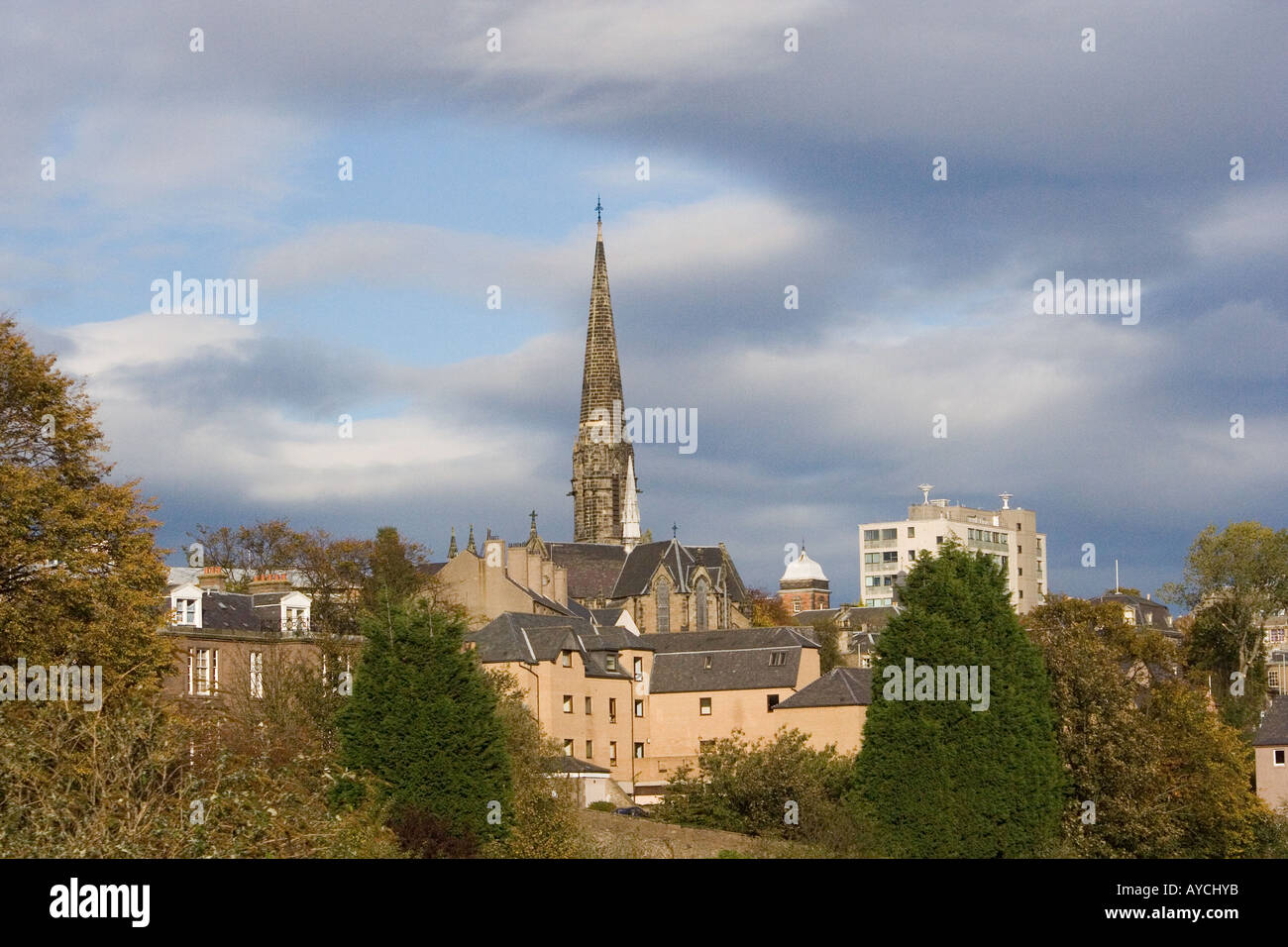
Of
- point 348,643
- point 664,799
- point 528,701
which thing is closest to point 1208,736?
point 664,799

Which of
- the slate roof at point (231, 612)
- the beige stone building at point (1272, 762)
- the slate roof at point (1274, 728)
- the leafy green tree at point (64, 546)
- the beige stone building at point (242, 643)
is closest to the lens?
the leafy green tree at point (64, 546)

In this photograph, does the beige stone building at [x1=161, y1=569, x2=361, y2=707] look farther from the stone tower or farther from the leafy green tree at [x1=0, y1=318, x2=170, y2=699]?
the stone tower

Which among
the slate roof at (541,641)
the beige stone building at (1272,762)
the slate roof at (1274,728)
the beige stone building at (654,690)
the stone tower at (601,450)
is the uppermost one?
the stone tower at (601,450)

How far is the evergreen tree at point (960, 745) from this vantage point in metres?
55.7

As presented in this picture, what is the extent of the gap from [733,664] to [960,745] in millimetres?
34805

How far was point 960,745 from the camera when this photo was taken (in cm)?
5659

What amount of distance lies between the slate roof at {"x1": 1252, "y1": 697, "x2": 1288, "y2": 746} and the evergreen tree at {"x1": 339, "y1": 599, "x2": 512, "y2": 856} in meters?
60.2

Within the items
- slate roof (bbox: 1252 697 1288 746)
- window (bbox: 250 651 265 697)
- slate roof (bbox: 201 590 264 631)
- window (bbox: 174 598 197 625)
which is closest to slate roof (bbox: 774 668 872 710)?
slate roof (bbox: 1252 697 1288 746)

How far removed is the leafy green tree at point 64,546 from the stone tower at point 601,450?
120643 mm

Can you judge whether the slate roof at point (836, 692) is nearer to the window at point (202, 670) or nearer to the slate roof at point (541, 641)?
the slate roof at point (541, 641)

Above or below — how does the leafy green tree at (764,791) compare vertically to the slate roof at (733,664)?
below

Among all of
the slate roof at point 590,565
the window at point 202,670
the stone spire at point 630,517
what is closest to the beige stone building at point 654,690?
the window at point 202,670

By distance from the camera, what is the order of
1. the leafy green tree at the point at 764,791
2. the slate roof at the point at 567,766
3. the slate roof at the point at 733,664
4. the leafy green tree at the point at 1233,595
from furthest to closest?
the leafy green tree at the point at 1233,595, the slate roof at the point at 733,664, the leafy green tree at the point at 764,791, the slate roof at the point at 567,766
